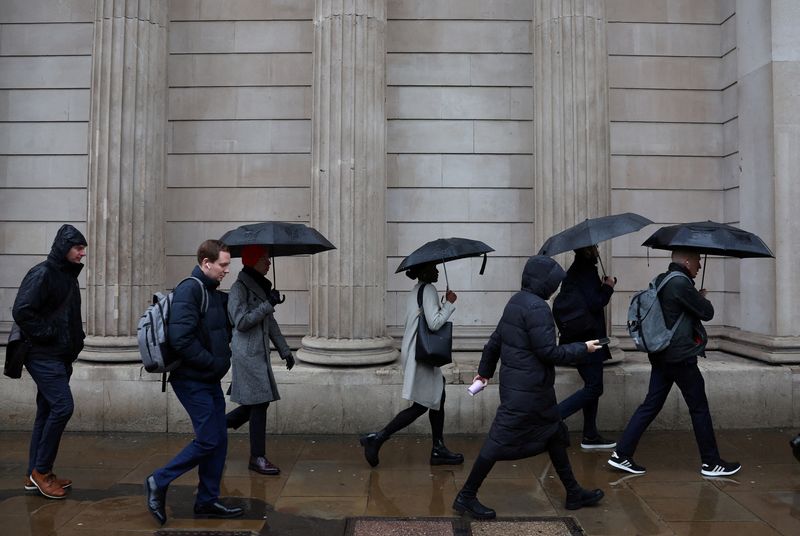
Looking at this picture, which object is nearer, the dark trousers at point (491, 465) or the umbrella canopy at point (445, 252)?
the dark trousers at point (491, 465)

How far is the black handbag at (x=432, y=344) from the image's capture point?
224 inches

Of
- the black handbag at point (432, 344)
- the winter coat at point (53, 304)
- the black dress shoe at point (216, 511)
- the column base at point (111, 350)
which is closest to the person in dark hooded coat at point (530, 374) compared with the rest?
the black handbag at point (432, 344)

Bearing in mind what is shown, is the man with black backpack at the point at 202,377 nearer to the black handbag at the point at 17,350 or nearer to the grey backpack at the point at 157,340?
the grey backpack at the point at 157,340

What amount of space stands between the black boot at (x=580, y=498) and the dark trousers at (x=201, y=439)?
2670mm

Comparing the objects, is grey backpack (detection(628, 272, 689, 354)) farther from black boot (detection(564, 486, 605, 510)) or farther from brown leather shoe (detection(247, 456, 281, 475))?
brown leather shoe (detection(247, 456, 281, 475))

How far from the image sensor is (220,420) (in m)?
4.77

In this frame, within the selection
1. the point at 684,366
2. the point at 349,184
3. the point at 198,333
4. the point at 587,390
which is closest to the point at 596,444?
the point at 587,390

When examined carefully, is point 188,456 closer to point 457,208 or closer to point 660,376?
point 660,376

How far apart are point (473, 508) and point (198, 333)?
240cm

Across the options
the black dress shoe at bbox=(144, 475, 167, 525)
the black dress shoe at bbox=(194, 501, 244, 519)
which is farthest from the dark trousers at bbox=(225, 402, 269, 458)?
the black dress shoe at bbox=(144, 475, 167, 525)

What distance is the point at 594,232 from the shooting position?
219 inches

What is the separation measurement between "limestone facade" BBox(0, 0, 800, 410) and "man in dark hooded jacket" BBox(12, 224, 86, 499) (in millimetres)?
3265

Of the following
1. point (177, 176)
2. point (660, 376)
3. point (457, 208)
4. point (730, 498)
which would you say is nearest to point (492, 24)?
point (457, 208)

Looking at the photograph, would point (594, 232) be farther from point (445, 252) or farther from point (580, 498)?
point (580, 498)
